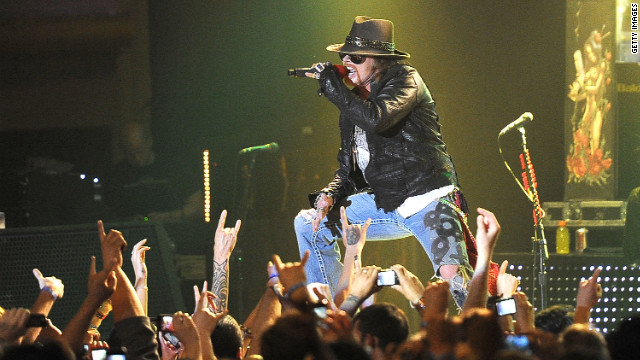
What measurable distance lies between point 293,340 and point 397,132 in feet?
7.66

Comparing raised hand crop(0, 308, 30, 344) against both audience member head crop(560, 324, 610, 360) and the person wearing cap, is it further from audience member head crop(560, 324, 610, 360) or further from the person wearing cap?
the person wearing cap

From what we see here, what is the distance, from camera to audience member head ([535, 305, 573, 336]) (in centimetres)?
324

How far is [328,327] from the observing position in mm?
2617

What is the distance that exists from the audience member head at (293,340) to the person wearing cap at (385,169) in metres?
1.87

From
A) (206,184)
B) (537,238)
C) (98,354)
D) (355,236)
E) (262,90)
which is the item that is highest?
(262,90)

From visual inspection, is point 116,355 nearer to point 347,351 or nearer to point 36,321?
point 36,321

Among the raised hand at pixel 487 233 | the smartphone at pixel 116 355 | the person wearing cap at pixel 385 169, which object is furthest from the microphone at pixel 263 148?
the smartphone at pixel 116 355

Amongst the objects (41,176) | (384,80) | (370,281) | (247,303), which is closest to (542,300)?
(247,303)

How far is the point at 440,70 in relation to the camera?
26.6ft

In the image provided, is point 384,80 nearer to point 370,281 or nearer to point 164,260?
point 370,281

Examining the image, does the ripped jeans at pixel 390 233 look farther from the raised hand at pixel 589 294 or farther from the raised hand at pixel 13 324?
the raised hand at pixel 13 324

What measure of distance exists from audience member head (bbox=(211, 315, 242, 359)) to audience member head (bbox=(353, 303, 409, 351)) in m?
0.52

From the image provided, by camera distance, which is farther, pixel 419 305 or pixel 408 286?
pixel 408 286

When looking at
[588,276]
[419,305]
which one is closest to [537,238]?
[588,276]
